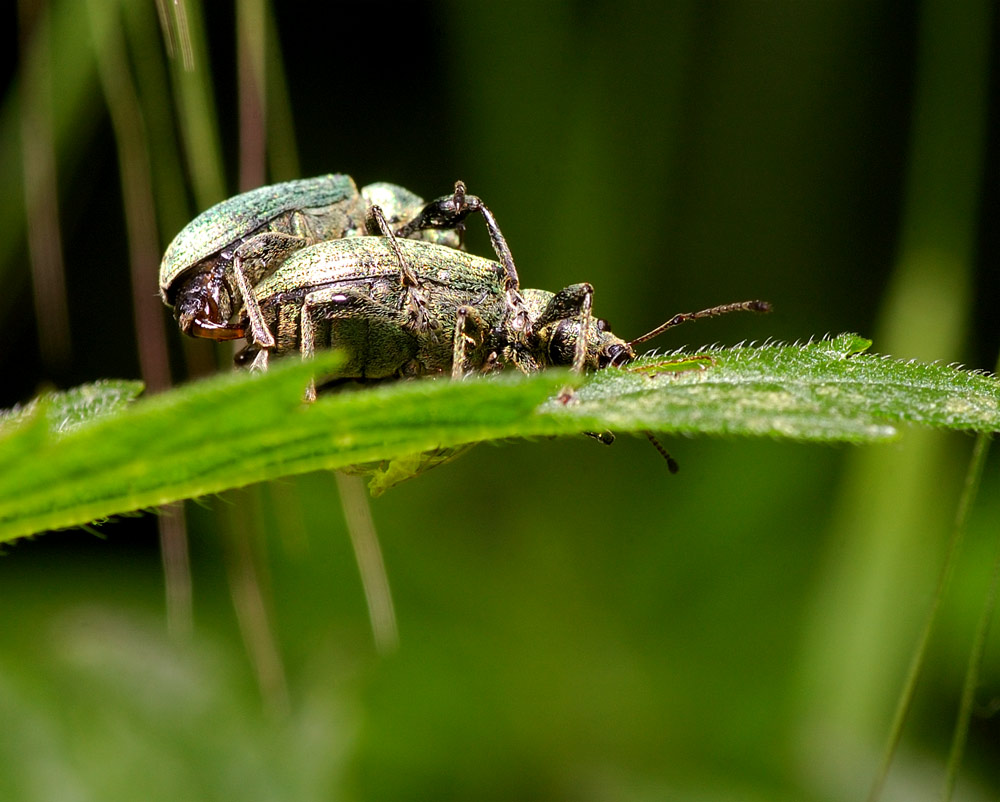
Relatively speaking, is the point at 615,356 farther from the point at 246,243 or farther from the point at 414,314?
the point at 246,243

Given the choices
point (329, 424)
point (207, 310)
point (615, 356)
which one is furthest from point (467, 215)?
point (329, 424)

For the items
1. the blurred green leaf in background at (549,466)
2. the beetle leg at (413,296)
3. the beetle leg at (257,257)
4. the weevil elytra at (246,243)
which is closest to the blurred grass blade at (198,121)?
the blurred green leaf in background at (549,466)

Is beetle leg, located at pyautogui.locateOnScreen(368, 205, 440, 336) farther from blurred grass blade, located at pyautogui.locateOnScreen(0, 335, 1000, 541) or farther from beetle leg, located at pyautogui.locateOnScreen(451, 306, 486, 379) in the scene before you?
blurred grass blade, located at pyautogui.locateOnScreen(0, 335, 1000, 541)

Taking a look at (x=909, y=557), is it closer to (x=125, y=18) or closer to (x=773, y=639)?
(x=773, y=639)

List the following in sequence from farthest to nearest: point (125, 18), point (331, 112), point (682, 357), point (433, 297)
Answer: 1. point (331, 112)
2. point (125, 18)
3. point (433, 297)
4. point (682, 357)

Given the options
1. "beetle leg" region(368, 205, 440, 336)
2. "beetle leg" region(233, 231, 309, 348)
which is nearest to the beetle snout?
"beetle leg" region(368, 205, 440, 336)

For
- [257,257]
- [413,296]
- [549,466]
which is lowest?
[549,466]

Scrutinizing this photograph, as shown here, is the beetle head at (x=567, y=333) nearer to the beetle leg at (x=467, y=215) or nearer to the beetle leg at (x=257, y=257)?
the beetle leg at (x=467, y=215)

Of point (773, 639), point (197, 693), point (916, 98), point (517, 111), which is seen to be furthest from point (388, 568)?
point (916, 98)
